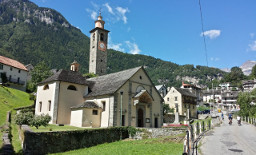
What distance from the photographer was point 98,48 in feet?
230

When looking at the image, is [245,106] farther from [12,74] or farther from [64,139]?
[12,74]

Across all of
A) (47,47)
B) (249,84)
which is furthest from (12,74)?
(249,84)

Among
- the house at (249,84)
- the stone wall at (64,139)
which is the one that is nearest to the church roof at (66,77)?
the stone wall at (64,139)

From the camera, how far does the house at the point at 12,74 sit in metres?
54.3

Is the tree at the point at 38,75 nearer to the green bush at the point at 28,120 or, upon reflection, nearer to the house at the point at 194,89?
the green bush at the point at 28,120

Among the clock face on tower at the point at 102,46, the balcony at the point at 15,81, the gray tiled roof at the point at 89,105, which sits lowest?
the gray tiled roof at the point at 89,105

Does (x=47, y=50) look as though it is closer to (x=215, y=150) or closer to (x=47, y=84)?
(x=47, y=84)

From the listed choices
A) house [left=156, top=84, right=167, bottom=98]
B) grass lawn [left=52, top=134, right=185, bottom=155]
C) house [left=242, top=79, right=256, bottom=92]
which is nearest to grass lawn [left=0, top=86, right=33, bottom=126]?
grass lawn [left=52, top=134, right=185, bottom=155]

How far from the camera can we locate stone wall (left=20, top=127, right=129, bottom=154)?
16344mm

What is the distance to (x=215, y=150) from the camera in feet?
44.6

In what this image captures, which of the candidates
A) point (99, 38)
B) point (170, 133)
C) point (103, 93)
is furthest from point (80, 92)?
point (99, 38)

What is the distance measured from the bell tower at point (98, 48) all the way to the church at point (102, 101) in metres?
32.6

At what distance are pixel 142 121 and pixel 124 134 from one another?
7443mm

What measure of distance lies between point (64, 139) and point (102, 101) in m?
12.1
